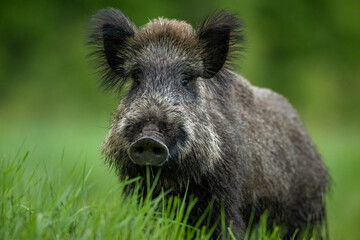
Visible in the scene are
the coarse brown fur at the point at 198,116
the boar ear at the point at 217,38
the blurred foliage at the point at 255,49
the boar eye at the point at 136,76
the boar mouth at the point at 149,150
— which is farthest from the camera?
the blurred foliage at the point at 255,49

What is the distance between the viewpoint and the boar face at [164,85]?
15.2 ft

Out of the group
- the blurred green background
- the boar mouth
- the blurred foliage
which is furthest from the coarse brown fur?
the blurred foliage

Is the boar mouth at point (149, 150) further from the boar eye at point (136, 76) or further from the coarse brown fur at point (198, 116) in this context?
the boar eye at point (136, 76)

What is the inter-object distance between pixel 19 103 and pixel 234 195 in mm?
16325

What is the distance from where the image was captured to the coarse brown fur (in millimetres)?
4863

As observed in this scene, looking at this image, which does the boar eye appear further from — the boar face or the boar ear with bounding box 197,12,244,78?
the boar ear with bounding box 197,12,244,78

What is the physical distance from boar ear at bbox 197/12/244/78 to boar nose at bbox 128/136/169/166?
3.93 ft

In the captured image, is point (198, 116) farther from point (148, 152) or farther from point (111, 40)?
point (111, 40)

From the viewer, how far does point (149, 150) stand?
14.6 feet

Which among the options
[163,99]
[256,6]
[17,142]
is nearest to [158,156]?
[163,99]

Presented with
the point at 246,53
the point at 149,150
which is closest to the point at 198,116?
the point at 149,150

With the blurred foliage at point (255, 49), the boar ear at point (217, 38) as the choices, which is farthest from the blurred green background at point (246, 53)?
the boar ear at point (217, 38)

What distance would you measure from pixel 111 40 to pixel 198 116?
1057 mm

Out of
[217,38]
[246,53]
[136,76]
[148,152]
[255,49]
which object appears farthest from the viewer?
[255,49]
